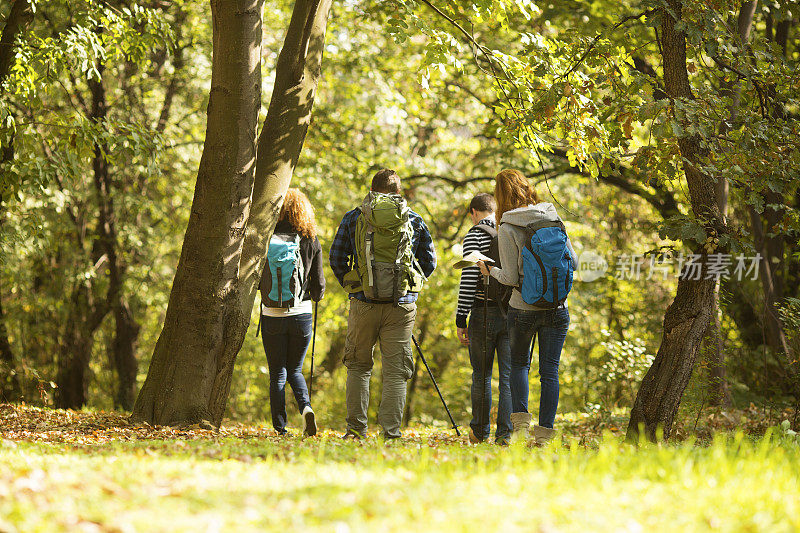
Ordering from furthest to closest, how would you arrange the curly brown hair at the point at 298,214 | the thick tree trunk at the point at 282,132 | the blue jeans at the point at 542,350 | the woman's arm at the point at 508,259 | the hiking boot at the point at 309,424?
the curly brown hair at the point at 298,214 → the thick tree trunk at the point at 282,132 → the hiking boot at the point at 309,424 → the woman's arm at the point at 508,259 → the blue jeans at the point at 542,350

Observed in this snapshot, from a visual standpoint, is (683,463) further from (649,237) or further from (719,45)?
(649,237)

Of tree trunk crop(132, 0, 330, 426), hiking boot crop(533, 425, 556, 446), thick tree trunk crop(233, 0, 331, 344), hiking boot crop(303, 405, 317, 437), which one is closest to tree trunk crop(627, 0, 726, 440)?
hiking boot crop(533, 425, 556, 446)

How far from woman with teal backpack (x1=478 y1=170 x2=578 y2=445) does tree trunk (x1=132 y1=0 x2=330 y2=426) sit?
2224mm

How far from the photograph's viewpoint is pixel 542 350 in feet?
18.8

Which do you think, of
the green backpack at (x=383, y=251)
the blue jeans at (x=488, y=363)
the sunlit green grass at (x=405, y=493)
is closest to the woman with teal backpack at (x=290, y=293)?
the green backpack at (x=383, y=251)

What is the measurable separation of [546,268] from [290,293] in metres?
2.41

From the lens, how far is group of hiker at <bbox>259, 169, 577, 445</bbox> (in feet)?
18.8

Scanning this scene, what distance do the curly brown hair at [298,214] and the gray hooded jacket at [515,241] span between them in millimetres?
1950

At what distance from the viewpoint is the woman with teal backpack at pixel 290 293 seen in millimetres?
6738

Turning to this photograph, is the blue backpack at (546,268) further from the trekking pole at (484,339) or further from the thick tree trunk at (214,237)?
the thick tree trunk at (214,237)

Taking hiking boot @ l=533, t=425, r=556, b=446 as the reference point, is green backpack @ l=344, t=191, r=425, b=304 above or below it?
above

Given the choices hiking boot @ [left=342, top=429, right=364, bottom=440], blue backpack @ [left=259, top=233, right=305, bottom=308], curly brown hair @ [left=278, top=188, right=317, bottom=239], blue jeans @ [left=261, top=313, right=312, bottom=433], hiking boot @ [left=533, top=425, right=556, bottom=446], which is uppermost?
curly brown hair @ [left=278, top=188, right=317, bottom=239]

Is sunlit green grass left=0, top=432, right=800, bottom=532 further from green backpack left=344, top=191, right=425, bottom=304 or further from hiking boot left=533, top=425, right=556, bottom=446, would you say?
green backpack left=344, top=191, right=425, bottom=304

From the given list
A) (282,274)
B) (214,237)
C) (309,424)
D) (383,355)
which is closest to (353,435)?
(309,424)
